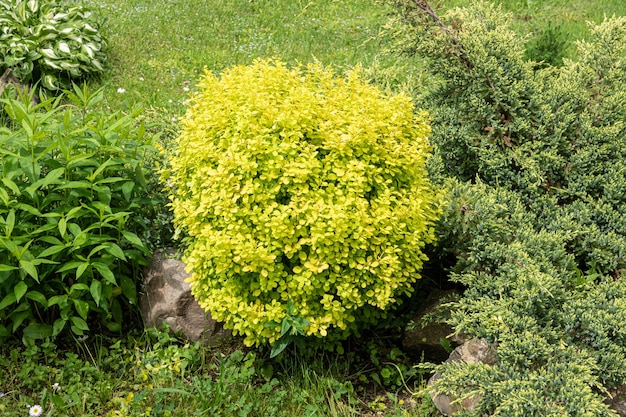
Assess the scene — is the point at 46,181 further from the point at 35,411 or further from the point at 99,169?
the point at 35,411

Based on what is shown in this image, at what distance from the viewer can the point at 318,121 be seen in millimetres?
3328

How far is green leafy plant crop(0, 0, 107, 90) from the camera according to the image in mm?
6055

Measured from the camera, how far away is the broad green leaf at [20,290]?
3.21 meters

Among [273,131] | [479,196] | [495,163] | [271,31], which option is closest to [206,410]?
[273,131]

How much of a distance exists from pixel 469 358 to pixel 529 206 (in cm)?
92

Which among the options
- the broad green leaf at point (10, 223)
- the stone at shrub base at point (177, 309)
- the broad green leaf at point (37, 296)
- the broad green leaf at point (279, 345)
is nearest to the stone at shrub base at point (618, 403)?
the broad green leaf at point (279, 345)

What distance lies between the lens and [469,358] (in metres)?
2.99

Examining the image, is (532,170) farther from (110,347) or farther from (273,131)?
(110,347)

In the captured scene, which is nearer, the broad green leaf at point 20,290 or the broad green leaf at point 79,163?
the broad green leaf at point 20,290

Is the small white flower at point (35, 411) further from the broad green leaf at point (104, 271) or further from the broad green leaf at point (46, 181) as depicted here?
the broad green leaf at point (46, 181)

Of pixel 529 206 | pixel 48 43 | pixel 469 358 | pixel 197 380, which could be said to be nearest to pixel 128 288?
pixel 197 380

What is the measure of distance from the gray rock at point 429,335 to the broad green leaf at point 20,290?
1935 millimetres

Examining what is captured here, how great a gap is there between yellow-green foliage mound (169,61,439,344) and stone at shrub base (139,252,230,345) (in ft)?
0.87

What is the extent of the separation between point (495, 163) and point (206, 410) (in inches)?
74.6
